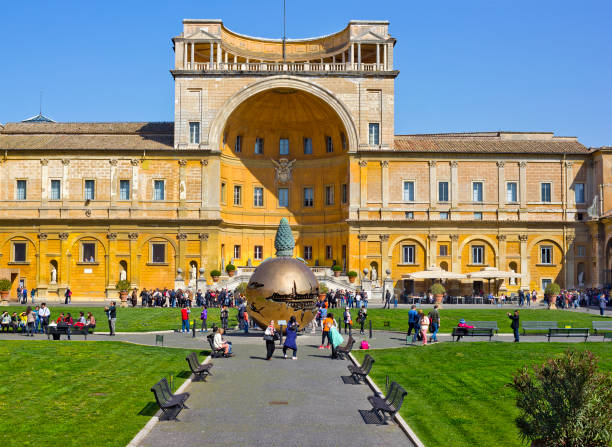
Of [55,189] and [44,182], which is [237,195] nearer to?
[55,189]

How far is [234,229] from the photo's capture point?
5644cm

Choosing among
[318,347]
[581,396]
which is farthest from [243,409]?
[318,347]

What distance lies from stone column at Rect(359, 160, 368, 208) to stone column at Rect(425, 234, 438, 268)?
620cm

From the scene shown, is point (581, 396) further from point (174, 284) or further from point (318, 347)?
point (174, 284)

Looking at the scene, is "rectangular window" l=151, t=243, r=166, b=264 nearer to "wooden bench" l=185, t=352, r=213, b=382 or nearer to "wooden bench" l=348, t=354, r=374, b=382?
"wooden bench" l=185, t=352, r=213, b=382

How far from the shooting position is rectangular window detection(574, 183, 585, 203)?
54.0 meters

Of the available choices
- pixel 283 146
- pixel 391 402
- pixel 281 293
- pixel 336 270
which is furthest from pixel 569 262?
pixel 391 402

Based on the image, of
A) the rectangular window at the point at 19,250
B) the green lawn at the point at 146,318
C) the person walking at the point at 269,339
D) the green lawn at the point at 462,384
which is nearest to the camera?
the green lawn at the point at 462,384

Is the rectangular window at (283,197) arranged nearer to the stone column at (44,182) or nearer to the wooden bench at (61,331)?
the stone column at (44,182)

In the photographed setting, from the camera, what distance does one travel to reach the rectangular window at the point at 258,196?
191 feet

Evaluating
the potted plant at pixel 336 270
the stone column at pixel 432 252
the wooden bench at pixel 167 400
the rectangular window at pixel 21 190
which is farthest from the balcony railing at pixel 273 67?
the wooden bench at pixel 167 400

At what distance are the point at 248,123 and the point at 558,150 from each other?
1052 inches

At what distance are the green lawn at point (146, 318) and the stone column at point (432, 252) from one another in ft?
64.0

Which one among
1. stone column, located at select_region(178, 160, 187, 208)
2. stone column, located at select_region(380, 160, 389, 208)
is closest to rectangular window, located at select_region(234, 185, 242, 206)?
stone column, located at select_region(178, 160, 187, 208)
